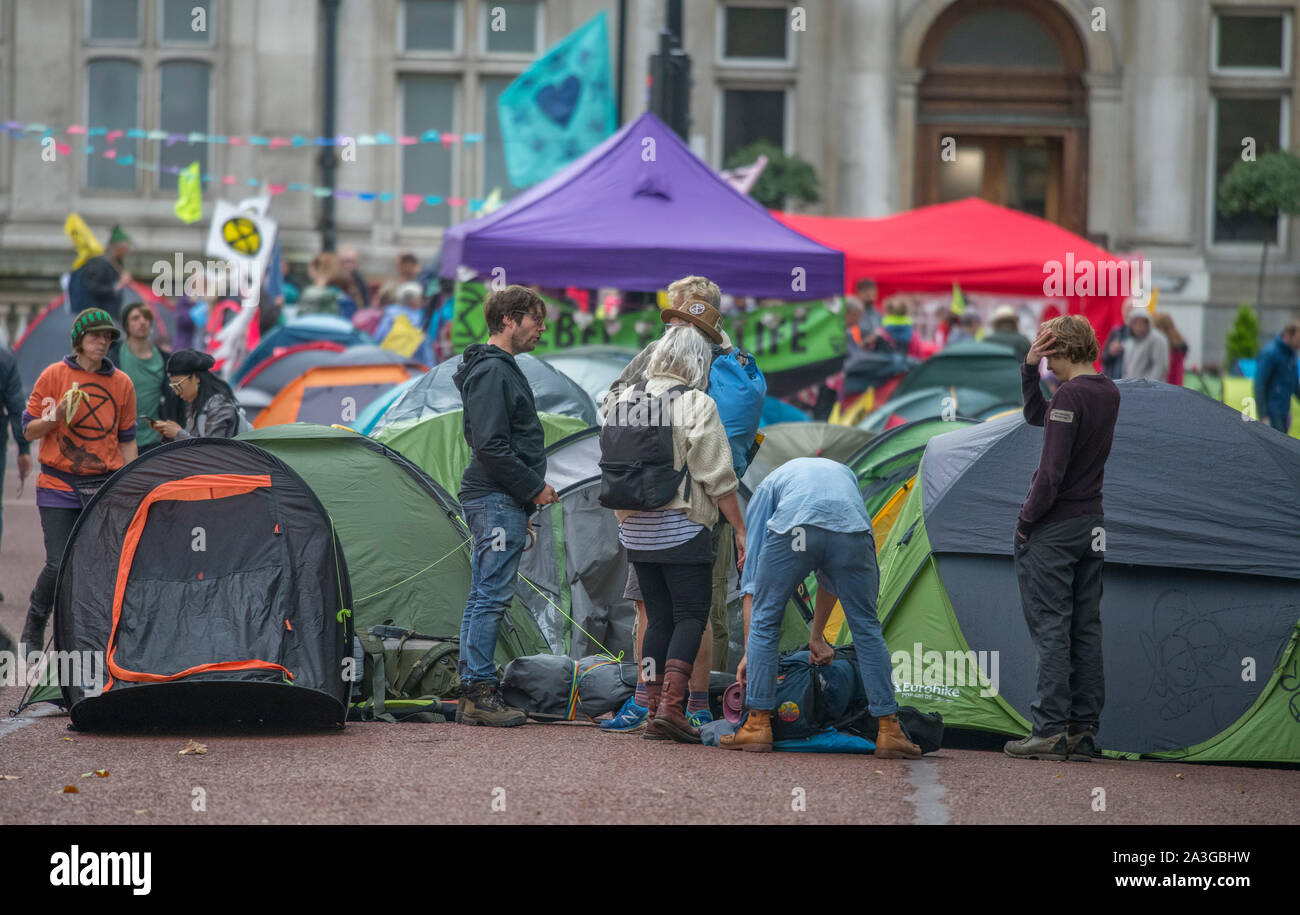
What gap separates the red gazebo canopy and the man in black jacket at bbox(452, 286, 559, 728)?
9477mm

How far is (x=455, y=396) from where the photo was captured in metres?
10.3

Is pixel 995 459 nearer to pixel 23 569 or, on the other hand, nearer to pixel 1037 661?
pixel 1037 661

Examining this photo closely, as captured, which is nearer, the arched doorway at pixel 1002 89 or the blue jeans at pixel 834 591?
the blue jeans at pixel 834 591

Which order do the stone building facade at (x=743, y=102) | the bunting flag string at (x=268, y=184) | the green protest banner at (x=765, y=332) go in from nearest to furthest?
the green protest banner at (x=765, y=332) → the bunting flag string at (x=268, y=184) → the stone building facade at (x=743, y=102)

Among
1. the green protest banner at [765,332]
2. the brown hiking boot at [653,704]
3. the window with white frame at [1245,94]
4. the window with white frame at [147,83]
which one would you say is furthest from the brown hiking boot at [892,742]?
the window with white frame at [1245,94]

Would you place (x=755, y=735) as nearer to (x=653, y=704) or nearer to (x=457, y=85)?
(x=653, y=704)

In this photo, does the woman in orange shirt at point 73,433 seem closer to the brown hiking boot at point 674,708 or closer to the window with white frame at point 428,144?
the brown hiking boot at point 674,708

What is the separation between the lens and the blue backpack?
7.29 meters

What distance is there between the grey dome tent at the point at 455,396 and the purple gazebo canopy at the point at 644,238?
265 centimetres

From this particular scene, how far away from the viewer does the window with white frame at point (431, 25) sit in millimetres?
25766

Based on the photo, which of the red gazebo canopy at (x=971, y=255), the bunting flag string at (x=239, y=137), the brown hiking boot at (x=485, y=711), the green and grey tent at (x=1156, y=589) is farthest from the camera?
the bunting flag string at (x=239, y=137)

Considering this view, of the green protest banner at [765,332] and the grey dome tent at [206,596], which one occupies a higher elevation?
the green protest banner at [765,332]

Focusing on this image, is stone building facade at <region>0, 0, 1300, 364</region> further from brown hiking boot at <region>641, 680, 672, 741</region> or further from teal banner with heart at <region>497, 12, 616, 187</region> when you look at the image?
brown hiking boot at <region>641, 680, 672, 741</region>

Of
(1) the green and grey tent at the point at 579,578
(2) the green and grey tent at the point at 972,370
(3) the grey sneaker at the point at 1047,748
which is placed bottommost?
(3) the grey sneaker at the point at 1047,748
